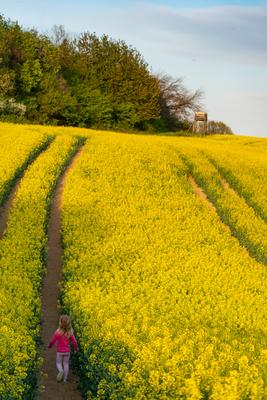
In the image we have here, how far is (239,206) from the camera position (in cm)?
3177

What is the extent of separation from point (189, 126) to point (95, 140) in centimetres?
5008

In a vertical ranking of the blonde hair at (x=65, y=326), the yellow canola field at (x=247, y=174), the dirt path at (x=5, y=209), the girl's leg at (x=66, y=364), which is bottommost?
the girl's leg at (x=66, y=364)

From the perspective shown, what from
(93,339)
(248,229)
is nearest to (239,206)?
(248,229)

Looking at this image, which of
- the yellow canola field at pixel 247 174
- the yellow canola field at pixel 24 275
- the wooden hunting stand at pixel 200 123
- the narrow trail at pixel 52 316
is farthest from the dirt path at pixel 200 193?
the wooden hunting stand at pixel 200 123

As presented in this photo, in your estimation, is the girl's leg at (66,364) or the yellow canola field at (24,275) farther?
the girl's leg at (66,364)

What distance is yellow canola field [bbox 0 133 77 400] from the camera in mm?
12312

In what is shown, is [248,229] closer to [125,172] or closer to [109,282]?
[125,172]

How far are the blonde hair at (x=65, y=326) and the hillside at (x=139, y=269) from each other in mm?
302

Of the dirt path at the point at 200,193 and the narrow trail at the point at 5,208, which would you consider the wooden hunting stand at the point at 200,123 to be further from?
the narrow trail at the point at 5,208

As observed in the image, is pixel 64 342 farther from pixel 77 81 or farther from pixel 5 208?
pixel 77 81

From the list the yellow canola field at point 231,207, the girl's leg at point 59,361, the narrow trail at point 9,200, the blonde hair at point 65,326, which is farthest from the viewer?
the yellow canola field at point 231,207

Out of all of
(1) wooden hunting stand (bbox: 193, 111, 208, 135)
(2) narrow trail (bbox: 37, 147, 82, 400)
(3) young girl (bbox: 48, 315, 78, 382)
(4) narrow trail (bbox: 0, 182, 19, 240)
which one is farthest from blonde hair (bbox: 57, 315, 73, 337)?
(1) wooden hunting stand (bbox: 193, 111, 208, 135)

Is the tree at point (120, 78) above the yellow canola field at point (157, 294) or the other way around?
above

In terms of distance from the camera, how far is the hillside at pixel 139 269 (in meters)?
12.3
